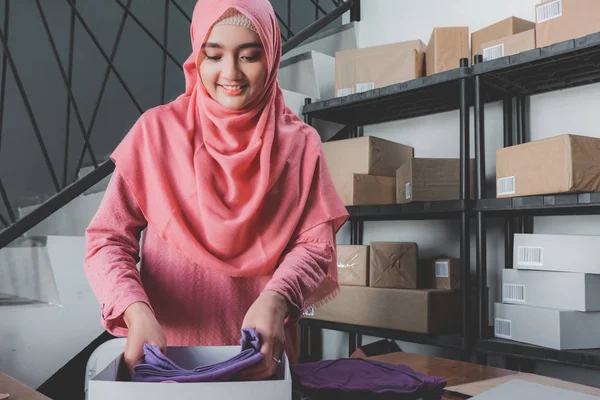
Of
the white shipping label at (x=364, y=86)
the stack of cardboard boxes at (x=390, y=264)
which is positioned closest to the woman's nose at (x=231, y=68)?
the stack of cardboard boxes at (x=390, y=264)

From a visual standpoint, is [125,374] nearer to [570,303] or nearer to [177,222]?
[177,222]

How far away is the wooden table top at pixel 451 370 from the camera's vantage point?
87cm

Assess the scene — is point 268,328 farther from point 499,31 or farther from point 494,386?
point 499,31

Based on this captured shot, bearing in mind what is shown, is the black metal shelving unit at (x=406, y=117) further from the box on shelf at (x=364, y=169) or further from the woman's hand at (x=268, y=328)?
the woman's hand at (x=268, y=328)

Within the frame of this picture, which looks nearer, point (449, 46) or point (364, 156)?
point (449, 46)

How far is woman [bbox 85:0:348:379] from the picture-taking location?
812 mm

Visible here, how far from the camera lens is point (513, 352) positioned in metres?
1.58

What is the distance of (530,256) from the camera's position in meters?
1.56

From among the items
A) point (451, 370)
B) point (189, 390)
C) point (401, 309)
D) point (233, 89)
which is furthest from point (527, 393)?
point (401, 309)

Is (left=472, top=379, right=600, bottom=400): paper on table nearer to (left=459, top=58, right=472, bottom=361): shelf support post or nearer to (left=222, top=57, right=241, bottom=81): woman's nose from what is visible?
(left=222, top=57, right=241, bottom=81): woman's nose

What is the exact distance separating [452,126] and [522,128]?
0.31 metres

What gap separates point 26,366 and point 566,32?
1.84m

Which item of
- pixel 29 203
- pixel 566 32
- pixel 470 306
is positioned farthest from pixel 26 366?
pixel 566 32

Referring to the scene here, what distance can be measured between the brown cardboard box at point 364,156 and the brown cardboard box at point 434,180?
170mm
